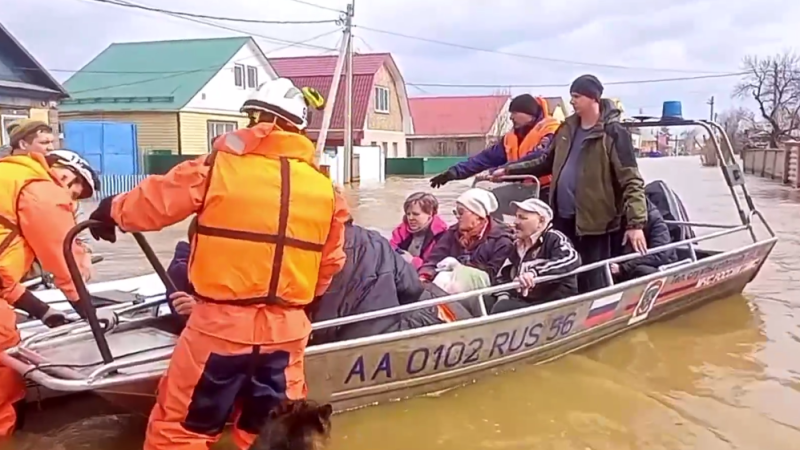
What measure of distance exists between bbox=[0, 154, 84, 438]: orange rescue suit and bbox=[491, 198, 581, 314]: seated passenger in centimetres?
276

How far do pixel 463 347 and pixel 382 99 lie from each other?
1409 inches

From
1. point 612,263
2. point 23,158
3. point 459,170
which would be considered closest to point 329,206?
point 23,158

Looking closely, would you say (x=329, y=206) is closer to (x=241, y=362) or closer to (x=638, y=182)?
(x=241, y=362)

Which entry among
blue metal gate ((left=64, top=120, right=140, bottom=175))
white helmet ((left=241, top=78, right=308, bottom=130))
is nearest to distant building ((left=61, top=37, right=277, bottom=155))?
blue metal gate ((left=64, top=120, right=140, bottom=175))

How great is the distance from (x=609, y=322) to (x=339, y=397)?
7.85ft

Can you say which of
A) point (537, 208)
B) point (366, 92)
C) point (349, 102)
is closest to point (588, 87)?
point (537, 208)

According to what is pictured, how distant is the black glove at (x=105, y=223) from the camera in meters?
3.14

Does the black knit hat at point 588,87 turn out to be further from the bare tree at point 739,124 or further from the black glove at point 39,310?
the bare tree at point 739,124

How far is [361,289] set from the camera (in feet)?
14.5

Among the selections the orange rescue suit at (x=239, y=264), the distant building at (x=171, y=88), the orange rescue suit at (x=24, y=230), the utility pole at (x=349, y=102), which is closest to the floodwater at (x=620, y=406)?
the orange rescue suit at (x=24, y=230)

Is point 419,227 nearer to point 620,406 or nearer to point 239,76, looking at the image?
point 620,406

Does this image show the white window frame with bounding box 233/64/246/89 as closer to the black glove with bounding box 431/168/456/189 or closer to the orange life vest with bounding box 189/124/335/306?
the black glove with bounding box 431/168/456/189

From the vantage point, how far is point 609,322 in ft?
19.7

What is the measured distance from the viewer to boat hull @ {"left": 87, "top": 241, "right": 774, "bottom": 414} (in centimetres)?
427
